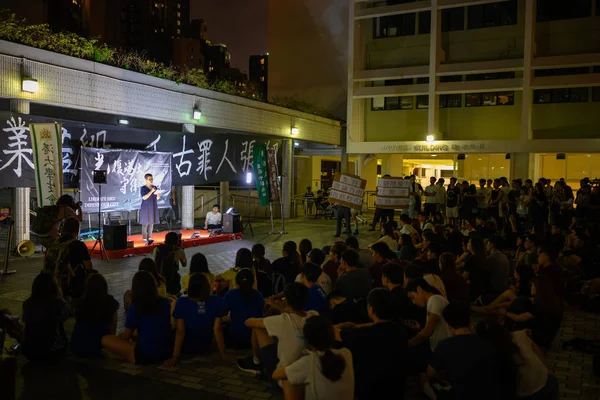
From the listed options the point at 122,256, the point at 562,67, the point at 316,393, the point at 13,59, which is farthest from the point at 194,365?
the point at 562,67

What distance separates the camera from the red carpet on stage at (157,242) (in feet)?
42.7

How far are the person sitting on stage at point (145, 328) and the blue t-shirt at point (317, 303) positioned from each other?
1.63 m

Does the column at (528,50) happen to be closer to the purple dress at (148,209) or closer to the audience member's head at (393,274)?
the purple dress at (148,209)

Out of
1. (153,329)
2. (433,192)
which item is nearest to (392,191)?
(433,192)

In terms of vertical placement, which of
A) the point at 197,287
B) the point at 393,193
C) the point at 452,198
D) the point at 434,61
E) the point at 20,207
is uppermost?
the point at 434,61

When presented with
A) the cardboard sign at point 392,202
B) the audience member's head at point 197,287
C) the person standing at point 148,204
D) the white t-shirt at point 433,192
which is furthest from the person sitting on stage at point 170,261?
the white t-shirt at point 433,192

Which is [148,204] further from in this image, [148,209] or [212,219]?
[212,219]

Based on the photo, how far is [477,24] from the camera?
24516mm

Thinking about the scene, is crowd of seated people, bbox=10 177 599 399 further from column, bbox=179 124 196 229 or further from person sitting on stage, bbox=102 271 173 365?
column, bbox=179 124 196 229

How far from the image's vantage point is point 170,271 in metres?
8.45

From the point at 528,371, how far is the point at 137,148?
13.0 meters

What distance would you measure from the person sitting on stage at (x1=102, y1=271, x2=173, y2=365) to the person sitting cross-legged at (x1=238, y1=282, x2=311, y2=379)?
0.95 meters

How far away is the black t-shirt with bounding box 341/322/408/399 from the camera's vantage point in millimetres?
4473

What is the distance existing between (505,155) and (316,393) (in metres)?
24.0
